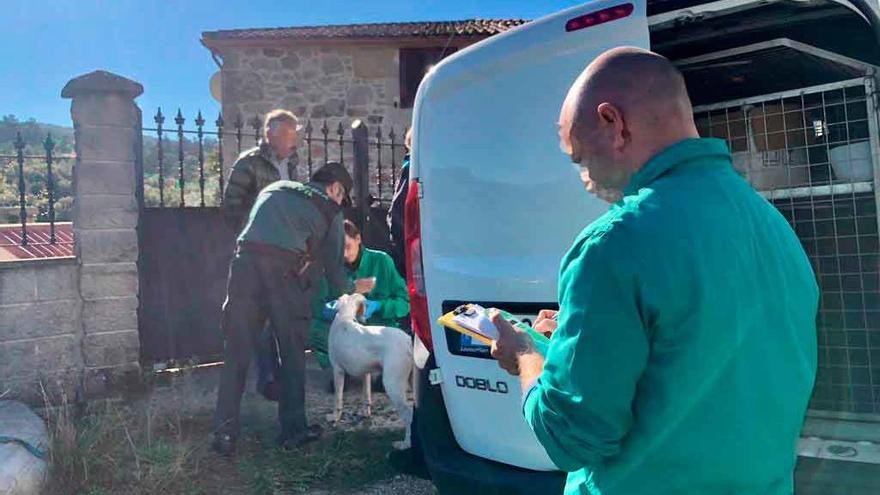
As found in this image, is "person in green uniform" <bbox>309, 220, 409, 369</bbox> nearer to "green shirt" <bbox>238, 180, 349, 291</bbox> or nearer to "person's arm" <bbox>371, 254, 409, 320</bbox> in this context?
"person's arm" <bbox>371, 254, 409, 320</bbox>

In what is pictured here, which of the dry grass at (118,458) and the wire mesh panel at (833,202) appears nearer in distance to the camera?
the wire mesh panel at (833,202)

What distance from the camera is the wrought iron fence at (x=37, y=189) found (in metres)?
5.73

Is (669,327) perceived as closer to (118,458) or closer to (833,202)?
(833,202)

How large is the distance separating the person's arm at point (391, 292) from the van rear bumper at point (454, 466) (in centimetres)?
254

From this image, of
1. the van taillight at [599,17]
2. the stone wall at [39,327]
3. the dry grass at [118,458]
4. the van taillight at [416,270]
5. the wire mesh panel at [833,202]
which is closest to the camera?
the van taillight at [599,17]

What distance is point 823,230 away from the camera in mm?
3572

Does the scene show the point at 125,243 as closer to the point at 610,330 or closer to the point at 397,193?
the point at 397,193

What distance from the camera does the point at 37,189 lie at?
7.23m

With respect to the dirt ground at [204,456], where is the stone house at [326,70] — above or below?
above

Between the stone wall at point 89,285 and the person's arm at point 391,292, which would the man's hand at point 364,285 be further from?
the stone wall at point 89,285

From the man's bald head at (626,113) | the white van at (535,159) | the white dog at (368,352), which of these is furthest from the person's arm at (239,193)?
the man's bald head at (626,113)

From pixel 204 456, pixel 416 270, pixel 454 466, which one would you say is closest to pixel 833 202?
pixel 416 270

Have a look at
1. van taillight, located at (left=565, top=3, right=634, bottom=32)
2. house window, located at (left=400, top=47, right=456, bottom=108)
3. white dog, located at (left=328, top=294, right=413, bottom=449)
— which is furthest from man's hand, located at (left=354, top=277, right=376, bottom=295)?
house window, located at (left=400, top=47, right=456, bottom=108)

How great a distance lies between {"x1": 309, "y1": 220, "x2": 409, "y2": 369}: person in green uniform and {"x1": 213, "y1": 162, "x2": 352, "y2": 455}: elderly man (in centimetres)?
79
